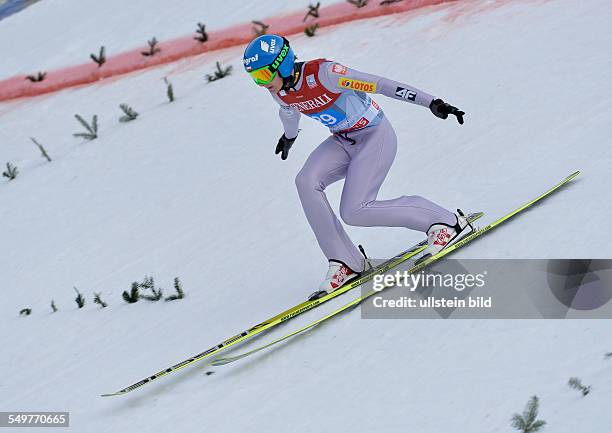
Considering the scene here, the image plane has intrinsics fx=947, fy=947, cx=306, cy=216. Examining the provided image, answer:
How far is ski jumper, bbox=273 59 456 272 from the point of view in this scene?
6121 mm

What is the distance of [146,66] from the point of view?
13.0m

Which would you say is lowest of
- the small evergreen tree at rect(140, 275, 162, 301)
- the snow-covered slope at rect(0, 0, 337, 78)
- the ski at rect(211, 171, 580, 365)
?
the ski at rect(211, 171, 580, 365)

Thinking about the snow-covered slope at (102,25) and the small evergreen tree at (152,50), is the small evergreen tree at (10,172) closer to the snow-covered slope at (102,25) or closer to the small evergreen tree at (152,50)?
the small evergreen tree at (152,50)

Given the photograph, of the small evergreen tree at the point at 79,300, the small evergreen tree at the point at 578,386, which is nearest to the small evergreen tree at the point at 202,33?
the small evergreen tree at the point at 79,300

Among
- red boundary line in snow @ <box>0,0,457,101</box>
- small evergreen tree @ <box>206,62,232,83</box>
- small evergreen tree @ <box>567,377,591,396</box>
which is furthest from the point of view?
red boundary line in snow @ <box>0,0,457,101</box>

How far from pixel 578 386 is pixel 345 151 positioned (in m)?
2.75

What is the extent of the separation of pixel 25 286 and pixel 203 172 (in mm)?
2142

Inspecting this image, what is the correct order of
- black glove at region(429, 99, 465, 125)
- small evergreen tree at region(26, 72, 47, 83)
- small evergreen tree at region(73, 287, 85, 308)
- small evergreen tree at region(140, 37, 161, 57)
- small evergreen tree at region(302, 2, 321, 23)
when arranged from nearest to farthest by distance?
black glove at region(429, 99, 465, 125) < small evergreen tree at region(73, 287, 85, 308) < small evergreen tree at region(302, 2, 321, 23) < small evergreen tree at region(140, 37, 161, 57) < small evergreen tree at region(26, 72, 47, 83)

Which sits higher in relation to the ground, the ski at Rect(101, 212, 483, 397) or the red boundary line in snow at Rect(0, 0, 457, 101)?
the red boundary line in snow at Rect(0, 0, 457, 101)

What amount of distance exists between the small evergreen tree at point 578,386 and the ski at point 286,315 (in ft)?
7.37

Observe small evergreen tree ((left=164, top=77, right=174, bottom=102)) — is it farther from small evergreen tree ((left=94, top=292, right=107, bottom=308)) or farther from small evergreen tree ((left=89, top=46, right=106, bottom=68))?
small evergreen tree ((left=94, top=292, right=107, bottom=308))

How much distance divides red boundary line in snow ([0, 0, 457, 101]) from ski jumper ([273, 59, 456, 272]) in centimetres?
568

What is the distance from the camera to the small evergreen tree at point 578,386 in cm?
423

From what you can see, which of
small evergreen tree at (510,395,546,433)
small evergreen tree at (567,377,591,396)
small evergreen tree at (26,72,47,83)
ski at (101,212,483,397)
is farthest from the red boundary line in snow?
small evergreen tree at (510,395,546,433)
